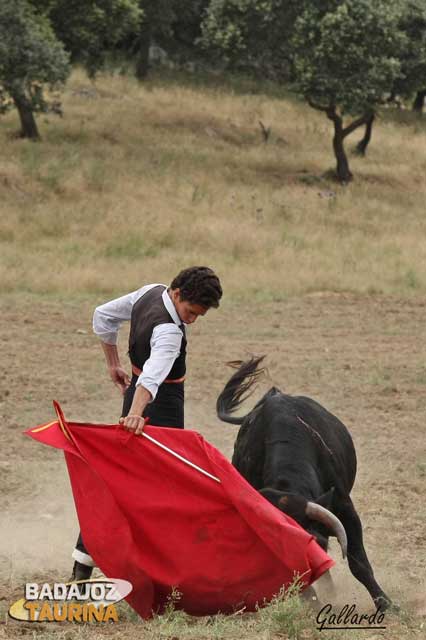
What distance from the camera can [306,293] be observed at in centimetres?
1761

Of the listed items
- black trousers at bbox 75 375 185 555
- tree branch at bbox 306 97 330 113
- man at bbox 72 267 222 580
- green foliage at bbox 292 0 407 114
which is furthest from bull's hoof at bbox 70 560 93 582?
tree branch at bbox 306 97 330 113

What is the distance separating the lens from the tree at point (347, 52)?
2942cm

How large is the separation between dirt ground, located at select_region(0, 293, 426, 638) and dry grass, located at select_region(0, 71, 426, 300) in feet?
6.38

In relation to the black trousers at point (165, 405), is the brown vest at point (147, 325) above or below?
above

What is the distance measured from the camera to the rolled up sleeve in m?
5.34

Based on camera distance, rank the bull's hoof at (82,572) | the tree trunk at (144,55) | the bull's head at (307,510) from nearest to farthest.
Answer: the bull's head at (307,510), the bull's hoof at (82,572), the tree trunk at (144,55)

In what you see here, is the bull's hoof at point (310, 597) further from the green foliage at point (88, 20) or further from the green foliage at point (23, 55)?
the green foliage at point (88, 20)

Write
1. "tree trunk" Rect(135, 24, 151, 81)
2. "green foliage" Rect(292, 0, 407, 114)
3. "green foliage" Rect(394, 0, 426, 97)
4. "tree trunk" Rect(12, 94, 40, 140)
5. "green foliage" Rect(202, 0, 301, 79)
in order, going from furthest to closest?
"tree trunk" Rect(135, 24, 151, 81) < "green foliage" Rect(394, 0, 426, 97) < "green foliage" Rect(202, 0, 301, 79) < "green foliage" Rect(292, 0, 407, 114) < "tree trunk" Rect(12, 94, 40, 140)

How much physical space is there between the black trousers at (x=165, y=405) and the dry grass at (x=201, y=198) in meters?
11.1

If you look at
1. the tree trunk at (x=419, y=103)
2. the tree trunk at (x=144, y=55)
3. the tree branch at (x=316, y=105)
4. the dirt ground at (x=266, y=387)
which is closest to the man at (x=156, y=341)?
the dirt ground at (x=266, y=387)

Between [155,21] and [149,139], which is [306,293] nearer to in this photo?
[149,139]

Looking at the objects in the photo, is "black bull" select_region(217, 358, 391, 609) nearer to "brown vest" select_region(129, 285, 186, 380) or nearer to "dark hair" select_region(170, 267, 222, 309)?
"brown vest" select_region(129, 285, 186, 380)

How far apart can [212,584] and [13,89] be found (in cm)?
2234

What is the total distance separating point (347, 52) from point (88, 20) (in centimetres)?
725
